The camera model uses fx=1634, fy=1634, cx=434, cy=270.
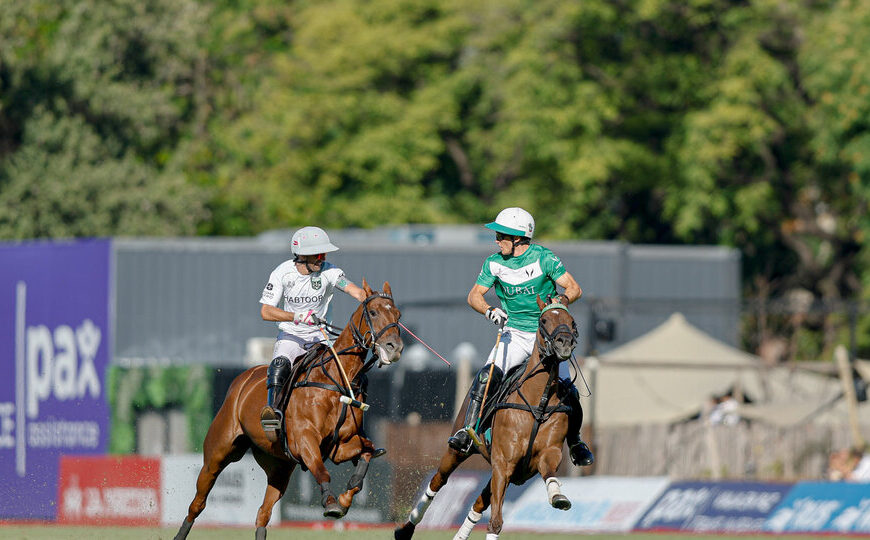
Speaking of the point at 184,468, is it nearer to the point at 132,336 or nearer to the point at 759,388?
the point at 132,336

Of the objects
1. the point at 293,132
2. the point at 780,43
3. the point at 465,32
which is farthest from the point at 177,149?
the point at 780,43

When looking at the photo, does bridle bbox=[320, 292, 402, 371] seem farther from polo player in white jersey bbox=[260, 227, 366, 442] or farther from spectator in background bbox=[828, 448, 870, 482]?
spectator in background bbox=[828, 448, 870, 482]

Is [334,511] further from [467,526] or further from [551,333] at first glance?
[551,333]

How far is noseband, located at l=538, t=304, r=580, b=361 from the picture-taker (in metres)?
13.3

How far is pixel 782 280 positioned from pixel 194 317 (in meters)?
21.8

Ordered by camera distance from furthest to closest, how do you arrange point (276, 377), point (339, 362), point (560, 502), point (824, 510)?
1. point (824, 510)
2. point (276, 377)
3. point (339, 362)
4. point (560, 502)

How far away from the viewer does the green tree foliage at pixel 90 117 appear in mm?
41375

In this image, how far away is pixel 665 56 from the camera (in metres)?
42.7

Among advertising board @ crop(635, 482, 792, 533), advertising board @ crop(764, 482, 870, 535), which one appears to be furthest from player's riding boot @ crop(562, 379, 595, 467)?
advertising board @ crop(764, 482, 870, 535)

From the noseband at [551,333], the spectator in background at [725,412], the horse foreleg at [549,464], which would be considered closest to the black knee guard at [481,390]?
the noseband at [551,333]

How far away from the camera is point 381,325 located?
545 inches

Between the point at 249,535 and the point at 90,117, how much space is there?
26.8m

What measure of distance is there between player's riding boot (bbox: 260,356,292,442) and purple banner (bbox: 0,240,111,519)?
11.1 m

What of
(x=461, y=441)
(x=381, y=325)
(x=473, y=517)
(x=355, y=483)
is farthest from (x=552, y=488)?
(x=381, y=325)
